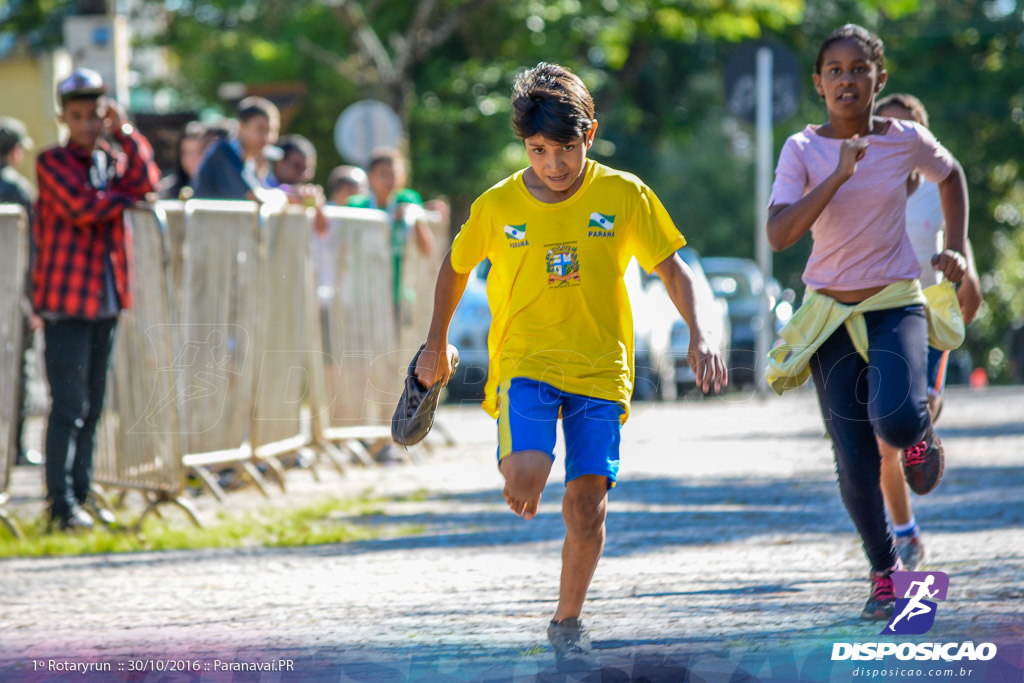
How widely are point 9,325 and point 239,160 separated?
2252 mm

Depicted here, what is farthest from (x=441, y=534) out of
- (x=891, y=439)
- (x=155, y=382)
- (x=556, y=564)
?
(x=891, y=439)

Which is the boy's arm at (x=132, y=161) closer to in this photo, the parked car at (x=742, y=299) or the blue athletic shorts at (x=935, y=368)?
the blue athletic shorts at (x=935, y=368)

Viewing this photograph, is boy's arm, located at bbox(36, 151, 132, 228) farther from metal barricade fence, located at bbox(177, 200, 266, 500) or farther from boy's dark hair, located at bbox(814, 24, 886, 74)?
boy's dark hair, located at bbox(814, 24, 886, 74)

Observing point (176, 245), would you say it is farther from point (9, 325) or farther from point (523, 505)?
point (523, 505)

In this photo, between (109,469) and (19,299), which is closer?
(19,299)

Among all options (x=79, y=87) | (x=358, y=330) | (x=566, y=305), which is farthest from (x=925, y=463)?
(x=358, y=330)

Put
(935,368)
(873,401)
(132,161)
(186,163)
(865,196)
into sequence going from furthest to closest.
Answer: (186,163) → (132,161) → (935,368) → (865,196) → (873,401)

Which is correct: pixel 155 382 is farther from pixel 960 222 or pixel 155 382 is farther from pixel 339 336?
pixel 960 222

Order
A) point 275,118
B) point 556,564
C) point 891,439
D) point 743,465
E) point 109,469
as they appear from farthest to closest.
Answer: point 743,465 → point 275,118 → point 109,469 → point 556,564 → point 891,439

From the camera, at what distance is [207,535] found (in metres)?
7.41

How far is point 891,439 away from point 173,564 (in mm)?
3274

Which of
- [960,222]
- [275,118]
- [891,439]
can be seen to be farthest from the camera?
[275,118]

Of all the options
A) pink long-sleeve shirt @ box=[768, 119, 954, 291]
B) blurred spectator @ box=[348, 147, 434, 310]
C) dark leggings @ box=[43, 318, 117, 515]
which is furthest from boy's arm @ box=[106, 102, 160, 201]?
pink long-sleeve shirt @ box=[768, 119, 954, 291]

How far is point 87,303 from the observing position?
742cm
